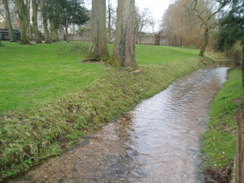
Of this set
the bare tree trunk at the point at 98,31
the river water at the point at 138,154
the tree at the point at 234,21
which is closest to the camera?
the river water at the point at 138,154

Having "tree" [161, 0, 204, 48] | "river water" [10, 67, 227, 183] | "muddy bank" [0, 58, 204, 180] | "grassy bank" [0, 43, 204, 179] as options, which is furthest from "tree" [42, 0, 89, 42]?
"river water" [10, 67, 227, 183]

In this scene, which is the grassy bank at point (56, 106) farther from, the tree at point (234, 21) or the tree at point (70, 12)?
the tree at point (70, 12)

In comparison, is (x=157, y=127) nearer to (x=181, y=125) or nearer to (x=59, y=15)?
(x=181, y=125)

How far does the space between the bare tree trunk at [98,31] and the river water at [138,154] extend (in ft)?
24.6

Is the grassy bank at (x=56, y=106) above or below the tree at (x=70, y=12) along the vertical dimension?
below

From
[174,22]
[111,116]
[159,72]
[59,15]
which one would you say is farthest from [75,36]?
[111,116]

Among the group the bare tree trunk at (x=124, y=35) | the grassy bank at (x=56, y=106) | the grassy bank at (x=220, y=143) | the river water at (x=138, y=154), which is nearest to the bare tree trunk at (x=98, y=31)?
the bare tree trunk at (x=124, y=35)

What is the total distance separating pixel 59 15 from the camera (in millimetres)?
25516

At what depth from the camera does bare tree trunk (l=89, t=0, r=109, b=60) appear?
14461mm

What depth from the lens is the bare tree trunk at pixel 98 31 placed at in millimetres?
14461

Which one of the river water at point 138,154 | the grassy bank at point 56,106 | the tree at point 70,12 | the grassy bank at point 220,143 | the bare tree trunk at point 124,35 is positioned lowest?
the river water at point 138,154

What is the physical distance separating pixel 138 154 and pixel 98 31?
11099 mm

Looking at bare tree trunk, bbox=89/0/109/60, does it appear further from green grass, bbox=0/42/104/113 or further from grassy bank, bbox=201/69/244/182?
grassy bank, bbox=201/69/244/182

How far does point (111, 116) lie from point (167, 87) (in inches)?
293
